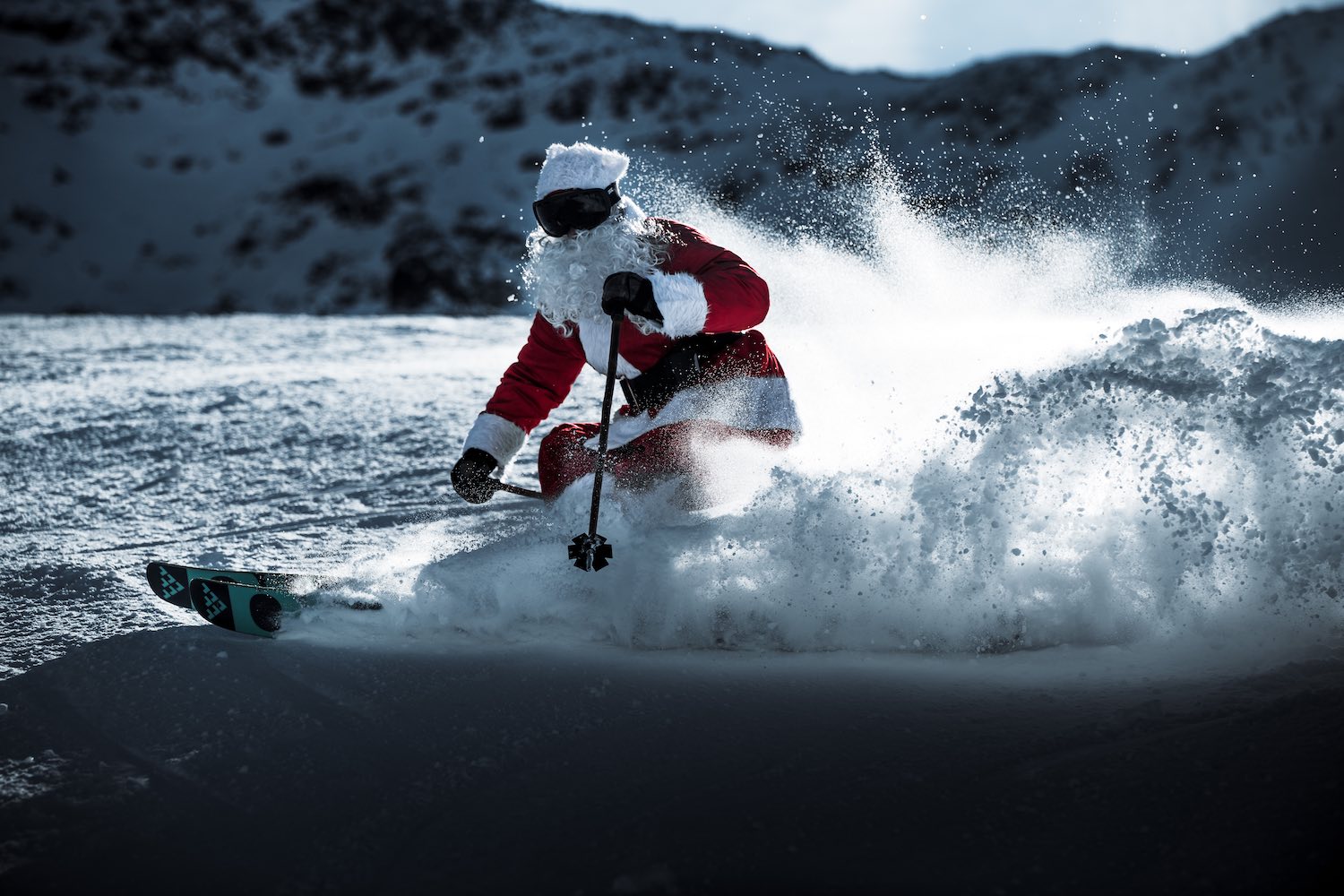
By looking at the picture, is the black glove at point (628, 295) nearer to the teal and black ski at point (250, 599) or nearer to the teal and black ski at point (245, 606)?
the teal and black ski at point (250, 599)

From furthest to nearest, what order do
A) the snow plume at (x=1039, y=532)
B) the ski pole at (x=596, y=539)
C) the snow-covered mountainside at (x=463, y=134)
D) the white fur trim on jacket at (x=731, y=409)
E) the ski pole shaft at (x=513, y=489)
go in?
the snow-covered mountainside at (x=463, y=134) < the ski pole shaft at (x=513, y=489) < the white fur trim on jacket at (x=731, y=409) < the ski pole at (x=596, y=539) < the snow plume at (x=1039, y=532)

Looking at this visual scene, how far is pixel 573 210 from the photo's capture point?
2.68 m

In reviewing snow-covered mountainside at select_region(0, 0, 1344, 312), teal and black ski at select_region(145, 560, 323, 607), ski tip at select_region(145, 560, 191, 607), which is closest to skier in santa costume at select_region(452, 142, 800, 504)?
teal and black ski at select_region(145, 560, 323, 607)

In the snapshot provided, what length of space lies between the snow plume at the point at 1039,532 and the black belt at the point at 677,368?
1.43 feet

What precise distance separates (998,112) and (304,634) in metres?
36.9

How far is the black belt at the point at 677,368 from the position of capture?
112 inches

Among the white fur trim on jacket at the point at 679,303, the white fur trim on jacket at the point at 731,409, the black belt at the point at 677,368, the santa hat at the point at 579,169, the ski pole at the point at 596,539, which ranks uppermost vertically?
the santa hat at the point at 579,169

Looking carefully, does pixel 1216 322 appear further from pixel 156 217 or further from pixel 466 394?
pixel 156 217

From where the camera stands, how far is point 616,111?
108 feet

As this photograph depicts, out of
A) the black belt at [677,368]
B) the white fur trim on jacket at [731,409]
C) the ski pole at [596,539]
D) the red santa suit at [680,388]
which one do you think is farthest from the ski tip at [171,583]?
the black belt at [677,368]

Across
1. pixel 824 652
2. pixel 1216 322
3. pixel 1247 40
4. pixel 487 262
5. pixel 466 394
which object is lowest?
pixel 824 652

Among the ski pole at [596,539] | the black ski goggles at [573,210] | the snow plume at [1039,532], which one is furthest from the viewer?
the black ski goggles at [573,210]

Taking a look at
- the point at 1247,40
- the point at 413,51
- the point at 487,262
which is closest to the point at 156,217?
the point at 487,262

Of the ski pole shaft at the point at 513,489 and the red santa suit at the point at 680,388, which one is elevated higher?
the red santa suit at the point at 680,388
